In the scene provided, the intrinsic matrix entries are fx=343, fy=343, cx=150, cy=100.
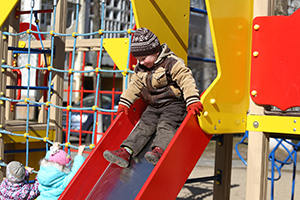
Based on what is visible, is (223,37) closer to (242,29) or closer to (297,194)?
(242,29)

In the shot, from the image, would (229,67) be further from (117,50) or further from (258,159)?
(117,50)

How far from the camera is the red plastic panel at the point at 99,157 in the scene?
226 centimetres

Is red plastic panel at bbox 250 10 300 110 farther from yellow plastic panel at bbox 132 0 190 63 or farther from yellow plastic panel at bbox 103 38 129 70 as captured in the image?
yellow plastic panel at bbox 103 38 129 70

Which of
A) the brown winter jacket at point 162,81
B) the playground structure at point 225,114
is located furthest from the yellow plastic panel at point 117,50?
the brown winter jacket at point 162,81

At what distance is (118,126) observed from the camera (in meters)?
2.54

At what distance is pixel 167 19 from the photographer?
9.56 ft

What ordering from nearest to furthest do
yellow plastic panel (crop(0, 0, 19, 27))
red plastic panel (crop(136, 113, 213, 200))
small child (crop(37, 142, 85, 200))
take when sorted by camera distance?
red plastic panel (crop(136, 113, 213, 200)) → small child (crop(37, 142, 85, 200)) → yellow plastic panel (crop(0, 0, 19, 27))

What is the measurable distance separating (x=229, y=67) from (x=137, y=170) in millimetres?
953

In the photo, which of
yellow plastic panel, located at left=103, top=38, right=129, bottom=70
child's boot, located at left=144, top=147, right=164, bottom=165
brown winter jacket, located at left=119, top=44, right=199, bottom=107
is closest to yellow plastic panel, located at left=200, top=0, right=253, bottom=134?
brown winter jacket, located at left=119, top=44, right=199, bottom=107

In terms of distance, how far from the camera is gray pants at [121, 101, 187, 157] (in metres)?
2.28

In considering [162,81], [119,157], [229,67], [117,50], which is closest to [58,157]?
[119,157]

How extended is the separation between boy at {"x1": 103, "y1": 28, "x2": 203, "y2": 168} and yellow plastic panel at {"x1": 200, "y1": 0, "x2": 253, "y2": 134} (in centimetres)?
18

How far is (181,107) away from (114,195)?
742 millimetres

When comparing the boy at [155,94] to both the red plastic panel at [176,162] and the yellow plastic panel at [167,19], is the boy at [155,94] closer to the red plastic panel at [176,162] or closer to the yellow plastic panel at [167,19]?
the red plastic panel at [176,162]
